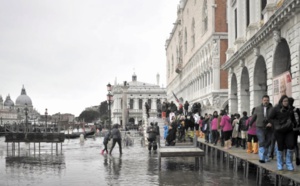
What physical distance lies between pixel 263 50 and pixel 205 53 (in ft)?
90.8

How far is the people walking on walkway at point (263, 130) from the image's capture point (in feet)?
40.0

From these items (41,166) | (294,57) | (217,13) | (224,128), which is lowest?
(41,166)

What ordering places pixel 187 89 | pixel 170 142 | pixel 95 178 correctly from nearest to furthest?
1. pixel 95 178
2. pixel 170 142
3. pixel 187 89

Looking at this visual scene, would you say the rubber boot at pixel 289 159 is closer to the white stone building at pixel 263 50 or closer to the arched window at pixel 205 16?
the white stone building at pixel 263 50

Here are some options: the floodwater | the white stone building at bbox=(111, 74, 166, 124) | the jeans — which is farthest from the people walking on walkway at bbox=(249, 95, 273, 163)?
the white stone building at bbox=(111, 74, 166, 124)

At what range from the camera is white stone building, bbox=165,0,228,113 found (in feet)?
148

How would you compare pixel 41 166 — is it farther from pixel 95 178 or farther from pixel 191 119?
pixel 191 119

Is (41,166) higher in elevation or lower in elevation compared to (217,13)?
lower

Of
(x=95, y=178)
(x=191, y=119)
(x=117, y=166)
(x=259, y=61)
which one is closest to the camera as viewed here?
(x=95, y=178)

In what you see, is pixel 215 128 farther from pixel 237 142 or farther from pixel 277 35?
pixel 277 35

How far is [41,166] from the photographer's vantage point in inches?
693

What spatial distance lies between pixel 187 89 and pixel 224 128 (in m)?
50.7

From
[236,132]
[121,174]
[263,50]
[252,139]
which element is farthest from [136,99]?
[121,174]

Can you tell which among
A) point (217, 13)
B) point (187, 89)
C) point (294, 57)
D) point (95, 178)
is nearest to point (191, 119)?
point (294, 57)
